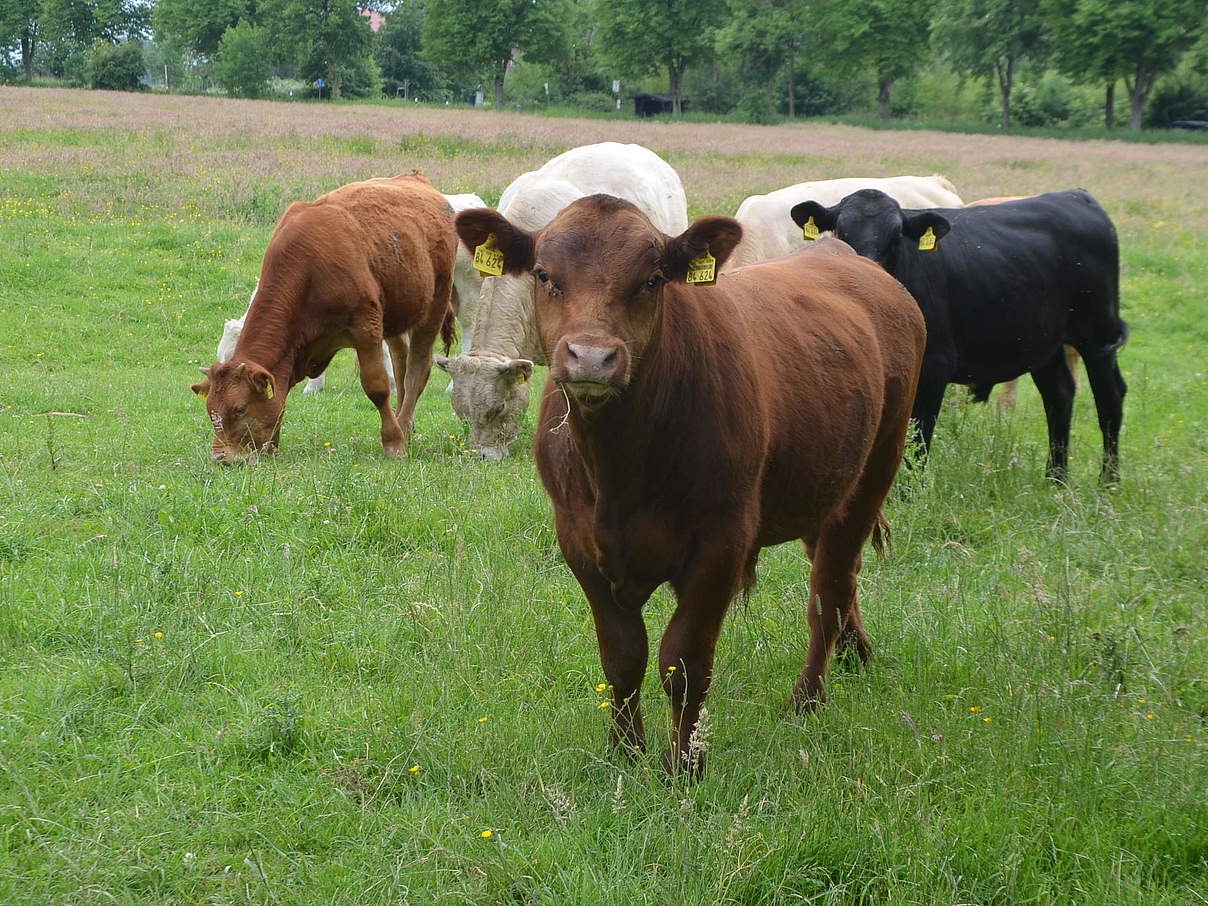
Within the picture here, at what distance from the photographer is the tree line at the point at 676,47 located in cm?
6125

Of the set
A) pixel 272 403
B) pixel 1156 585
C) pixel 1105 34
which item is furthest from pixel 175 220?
pixel 1105 34

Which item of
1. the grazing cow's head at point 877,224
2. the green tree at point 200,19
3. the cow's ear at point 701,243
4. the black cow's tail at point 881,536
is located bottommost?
the black cow's tail at point 881,536

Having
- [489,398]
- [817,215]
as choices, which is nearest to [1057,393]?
[817,215]

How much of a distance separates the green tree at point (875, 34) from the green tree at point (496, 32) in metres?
17.2

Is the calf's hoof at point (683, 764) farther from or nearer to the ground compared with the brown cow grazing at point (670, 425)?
nearer to the ground

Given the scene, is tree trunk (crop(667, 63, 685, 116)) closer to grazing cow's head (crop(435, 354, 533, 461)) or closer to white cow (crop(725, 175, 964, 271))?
white cow (crop(725, 175, 964, 271))

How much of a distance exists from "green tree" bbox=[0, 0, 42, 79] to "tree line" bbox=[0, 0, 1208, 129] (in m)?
0.15

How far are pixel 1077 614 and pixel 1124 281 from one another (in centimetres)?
1590

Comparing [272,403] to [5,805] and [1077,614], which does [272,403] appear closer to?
[5,805]

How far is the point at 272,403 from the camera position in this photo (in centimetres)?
882

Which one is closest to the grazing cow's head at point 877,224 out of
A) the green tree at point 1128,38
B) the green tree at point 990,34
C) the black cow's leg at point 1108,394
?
the black cow's leg at point 1108,394

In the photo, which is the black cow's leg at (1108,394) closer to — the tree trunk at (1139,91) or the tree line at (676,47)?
the tree line at (676,47)

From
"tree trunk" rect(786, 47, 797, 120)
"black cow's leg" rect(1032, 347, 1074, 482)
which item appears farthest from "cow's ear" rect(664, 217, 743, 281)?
"tree trunk" rect(786, 47, 797, 120)

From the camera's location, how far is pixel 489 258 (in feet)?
12.9
